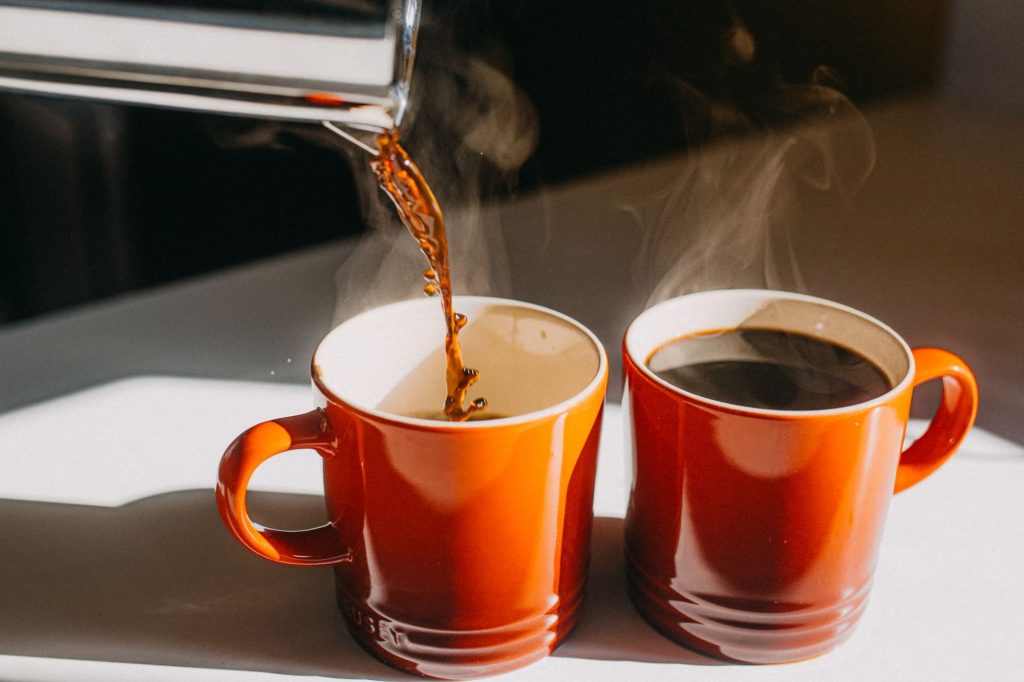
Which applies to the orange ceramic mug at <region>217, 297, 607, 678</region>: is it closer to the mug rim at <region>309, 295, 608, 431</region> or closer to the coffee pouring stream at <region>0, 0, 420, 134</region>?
the mug rim at <region>309, 295, 608, 431</region>

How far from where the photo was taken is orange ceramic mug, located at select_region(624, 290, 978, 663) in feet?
1.47

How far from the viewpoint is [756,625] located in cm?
48

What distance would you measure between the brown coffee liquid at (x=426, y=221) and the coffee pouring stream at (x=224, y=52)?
92 mm

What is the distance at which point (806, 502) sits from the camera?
1.48ft

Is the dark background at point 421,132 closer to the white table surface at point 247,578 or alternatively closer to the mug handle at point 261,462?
the white table surface at point 247,578

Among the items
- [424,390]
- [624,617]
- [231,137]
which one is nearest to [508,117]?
[231,137]

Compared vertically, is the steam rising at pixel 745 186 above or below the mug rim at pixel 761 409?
below

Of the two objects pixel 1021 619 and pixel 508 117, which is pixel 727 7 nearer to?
pixel 508 117

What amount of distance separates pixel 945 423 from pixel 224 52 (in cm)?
41

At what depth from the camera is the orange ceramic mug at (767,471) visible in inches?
17.6

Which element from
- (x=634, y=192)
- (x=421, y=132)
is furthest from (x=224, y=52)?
(x=634, y=192)

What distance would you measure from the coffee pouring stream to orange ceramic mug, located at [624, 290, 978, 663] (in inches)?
8.1

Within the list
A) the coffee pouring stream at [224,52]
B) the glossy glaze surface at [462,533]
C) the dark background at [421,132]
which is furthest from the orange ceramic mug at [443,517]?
the dark background at [421,132]

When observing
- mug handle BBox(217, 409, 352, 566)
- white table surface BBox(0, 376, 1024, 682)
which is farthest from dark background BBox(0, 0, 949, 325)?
mug handle BBox(217, 409, 352, 566)
